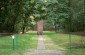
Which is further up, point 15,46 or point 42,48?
point 15,46

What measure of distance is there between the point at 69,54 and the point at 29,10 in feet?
66.0

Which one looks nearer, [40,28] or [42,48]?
[42,48]

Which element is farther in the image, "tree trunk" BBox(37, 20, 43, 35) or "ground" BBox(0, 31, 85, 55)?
"tree trunk" BBox(37, 20, 43, 35)

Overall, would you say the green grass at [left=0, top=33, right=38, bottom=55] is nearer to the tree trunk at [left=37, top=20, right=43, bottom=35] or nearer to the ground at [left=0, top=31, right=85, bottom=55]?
the ground at [left=0, top=31, right=85, bottom=55]

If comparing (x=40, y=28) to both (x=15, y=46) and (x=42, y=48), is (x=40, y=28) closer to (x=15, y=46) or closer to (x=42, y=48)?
(x=15, y=46)

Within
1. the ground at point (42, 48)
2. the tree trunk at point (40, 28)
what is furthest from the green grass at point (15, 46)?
the tree trunk at point (40, 28)

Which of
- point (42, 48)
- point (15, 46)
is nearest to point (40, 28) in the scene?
→ point (15, 46)

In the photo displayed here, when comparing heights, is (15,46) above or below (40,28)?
above

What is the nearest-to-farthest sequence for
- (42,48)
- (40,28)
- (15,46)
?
(42,48) → (15,46) → (40,28)

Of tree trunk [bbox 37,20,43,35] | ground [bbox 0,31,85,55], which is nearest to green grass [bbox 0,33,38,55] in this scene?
ground [bbox 0,31,85,55]

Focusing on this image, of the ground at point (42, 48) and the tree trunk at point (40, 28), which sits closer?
the ground at point (42, 48)

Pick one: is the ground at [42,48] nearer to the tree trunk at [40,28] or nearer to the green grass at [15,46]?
the green grass at [15,46]

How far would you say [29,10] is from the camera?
32.4 meters

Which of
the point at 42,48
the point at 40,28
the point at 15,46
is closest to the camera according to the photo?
the point at 42,48
